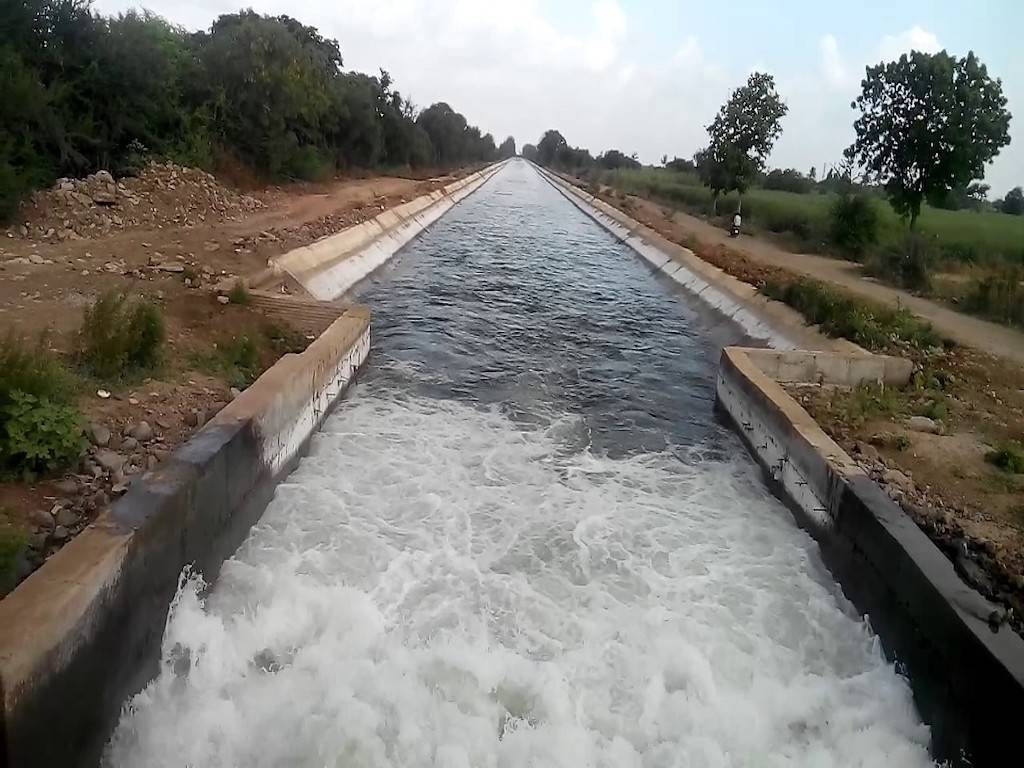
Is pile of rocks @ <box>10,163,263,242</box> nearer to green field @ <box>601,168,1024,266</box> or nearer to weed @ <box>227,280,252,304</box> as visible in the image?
weed @ <box>227,280,252,304</box>

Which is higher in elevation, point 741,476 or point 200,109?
point 200,109

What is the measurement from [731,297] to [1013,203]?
68589 millimetres

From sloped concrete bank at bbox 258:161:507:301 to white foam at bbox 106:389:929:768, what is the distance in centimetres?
630

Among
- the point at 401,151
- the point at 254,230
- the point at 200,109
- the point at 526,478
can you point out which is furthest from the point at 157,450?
the point at 401,151

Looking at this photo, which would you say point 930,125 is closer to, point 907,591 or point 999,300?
point 999,300

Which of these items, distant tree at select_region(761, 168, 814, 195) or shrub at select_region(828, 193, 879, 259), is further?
distant tree at select_region(761, 168, 814, 195)

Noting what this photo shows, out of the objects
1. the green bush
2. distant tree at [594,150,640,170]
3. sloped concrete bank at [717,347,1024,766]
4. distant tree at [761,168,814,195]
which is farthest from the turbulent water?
distant tree at [594,150,640,170]

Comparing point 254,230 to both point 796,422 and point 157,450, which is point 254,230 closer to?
point 157,450

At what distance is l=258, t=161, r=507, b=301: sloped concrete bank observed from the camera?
45.3ft

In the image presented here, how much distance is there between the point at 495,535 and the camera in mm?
7102

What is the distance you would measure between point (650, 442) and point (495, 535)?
3269 mm

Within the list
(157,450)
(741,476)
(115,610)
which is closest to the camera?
(115,610)

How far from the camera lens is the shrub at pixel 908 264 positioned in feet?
54.4

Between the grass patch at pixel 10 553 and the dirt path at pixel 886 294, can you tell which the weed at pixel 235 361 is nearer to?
the grass patch at pixel 10 553
